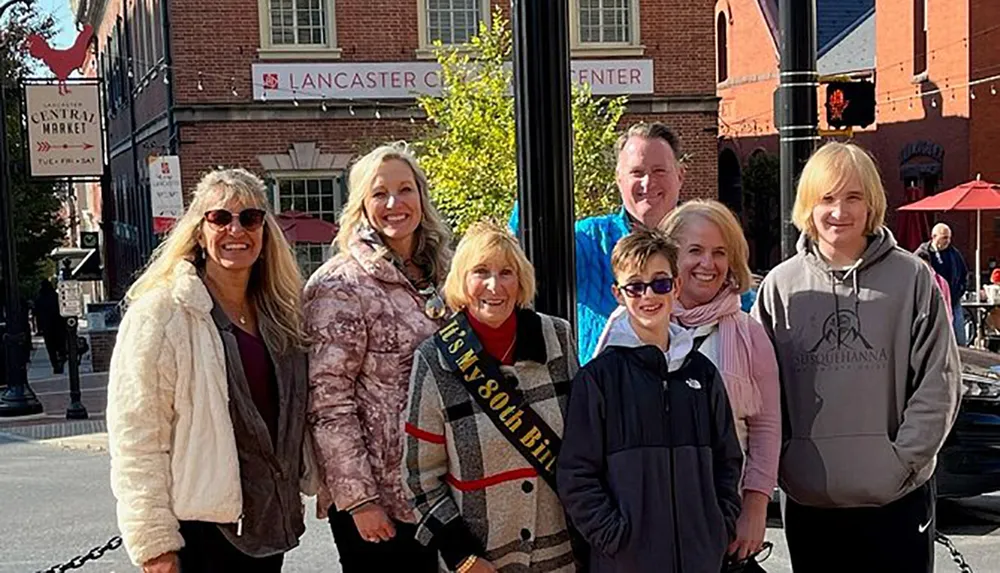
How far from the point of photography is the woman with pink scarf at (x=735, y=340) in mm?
3377

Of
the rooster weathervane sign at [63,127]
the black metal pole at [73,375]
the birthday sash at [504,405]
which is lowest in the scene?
the black metal pole at [73,375]

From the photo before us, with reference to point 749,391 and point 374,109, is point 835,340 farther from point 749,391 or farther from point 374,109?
point 374,109

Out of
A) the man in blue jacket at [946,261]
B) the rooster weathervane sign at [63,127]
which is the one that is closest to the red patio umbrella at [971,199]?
the man in blue jacket at [946,261]

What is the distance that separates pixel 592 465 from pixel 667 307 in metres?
0.51

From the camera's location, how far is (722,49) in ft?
125

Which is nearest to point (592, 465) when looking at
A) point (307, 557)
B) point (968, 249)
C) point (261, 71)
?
point (307, 557)

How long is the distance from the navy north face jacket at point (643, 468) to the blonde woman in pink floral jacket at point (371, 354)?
0.58 metres

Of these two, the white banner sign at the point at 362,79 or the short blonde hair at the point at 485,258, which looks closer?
the short blonde hair at the point at 485,258

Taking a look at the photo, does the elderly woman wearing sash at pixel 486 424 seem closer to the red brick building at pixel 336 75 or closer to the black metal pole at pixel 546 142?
the black metal pole at pixel 546 142

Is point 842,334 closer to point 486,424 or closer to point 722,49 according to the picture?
point 486,424

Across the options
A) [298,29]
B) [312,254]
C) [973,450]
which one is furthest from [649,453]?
[298,29]

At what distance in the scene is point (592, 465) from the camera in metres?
3.15

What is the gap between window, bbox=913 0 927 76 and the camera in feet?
87.7

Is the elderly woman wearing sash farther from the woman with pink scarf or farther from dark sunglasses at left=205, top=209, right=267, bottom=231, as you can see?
dark sunglasses at left=205, top=209, right=267, bottom=231
